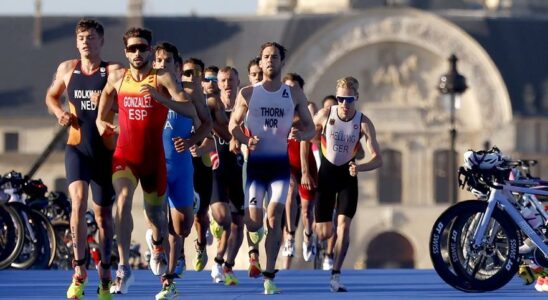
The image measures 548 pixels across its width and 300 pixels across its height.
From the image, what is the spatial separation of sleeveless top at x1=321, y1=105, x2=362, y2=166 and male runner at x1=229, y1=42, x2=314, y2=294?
3.30 feet

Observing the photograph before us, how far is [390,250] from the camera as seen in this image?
9806 cm

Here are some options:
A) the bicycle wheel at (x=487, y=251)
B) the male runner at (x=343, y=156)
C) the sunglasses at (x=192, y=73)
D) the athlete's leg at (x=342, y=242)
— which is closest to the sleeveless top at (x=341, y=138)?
the male runner at (x=343, y=156)

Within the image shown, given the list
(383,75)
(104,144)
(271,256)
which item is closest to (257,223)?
(271,256)

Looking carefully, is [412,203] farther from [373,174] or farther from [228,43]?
[228,43]

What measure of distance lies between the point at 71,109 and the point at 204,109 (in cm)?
118

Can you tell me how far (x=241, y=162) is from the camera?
22672mm

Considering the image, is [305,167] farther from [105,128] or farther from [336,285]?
[105,128]

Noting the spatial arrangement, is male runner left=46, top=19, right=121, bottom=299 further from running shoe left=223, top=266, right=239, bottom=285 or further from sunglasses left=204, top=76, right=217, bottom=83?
sunglasses left=204, top=76, right=217, bottom=83

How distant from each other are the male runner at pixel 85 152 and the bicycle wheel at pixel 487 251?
308 centimetres

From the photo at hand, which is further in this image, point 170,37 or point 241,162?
point 170,37

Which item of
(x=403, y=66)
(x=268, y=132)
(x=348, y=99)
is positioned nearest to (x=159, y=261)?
(x=268, y=132)

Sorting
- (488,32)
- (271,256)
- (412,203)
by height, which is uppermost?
(488,32)

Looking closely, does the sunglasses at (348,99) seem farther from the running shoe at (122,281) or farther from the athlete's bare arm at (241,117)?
the running shoe at (122,281)

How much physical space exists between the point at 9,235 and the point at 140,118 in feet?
21.3
